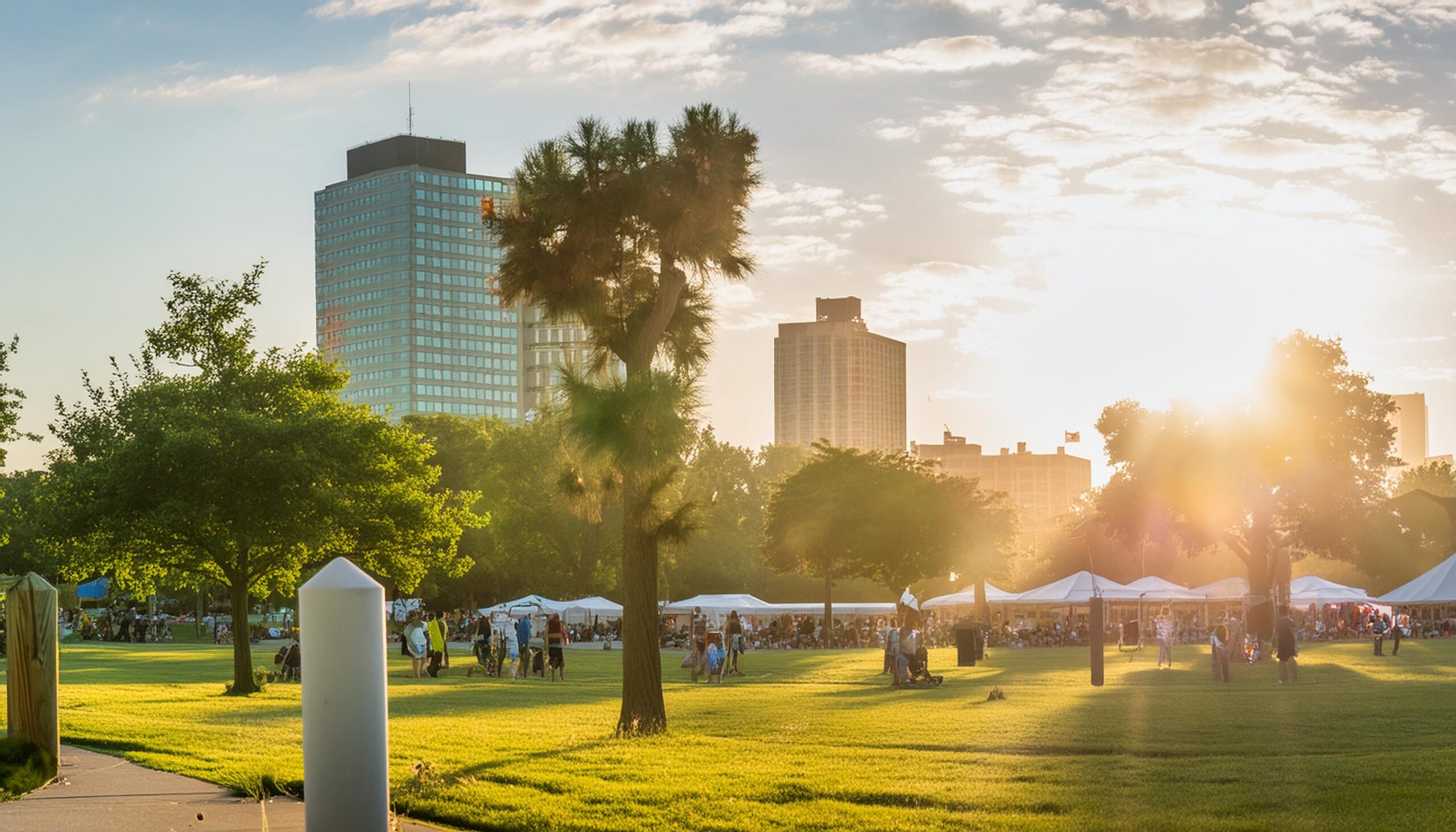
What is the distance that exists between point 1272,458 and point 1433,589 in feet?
28.8

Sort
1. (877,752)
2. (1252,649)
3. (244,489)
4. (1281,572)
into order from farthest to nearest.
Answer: (1281,572) → (1252,649) → (244,489) → (877,752)

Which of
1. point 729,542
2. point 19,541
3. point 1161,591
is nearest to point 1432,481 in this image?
point 729,542

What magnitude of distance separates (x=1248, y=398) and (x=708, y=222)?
34.4 m

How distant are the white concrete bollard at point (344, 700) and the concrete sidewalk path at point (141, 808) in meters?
1.55

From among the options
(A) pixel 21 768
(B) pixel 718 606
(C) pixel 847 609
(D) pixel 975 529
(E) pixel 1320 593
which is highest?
(D) pixel 975 529

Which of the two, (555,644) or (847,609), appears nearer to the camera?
→ (555,644)

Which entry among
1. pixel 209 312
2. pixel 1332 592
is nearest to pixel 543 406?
pixel 209 312

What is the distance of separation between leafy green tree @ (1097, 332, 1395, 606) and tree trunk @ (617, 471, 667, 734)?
33838 millimetres

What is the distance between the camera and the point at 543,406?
16.9 m

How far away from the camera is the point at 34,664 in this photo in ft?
36.9

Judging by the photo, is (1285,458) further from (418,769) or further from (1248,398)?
(418,769)

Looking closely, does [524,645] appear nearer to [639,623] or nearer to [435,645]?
[435,645]

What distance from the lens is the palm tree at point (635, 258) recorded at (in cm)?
1636

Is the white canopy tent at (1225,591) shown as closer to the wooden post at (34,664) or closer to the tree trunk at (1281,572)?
the tree trunk at (1281,572)
